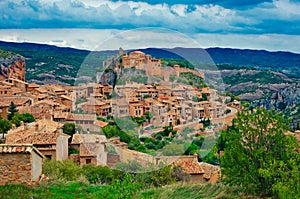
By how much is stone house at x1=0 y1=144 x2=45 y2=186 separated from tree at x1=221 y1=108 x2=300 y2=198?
3315 millimetres

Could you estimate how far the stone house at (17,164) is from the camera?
601 centimetres

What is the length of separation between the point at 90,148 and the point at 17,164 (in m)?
8.08

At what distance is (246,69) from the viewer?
62.6 meters

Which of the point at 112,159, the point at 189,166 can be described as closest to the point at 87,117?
the point at 112,159

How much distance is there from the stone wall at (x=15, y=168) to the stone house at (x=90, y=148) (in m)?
5.56

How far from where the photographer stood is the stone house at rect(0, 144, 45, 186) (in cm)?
601

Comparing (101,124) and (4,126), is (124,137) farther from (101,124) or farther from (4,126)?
(4,126)

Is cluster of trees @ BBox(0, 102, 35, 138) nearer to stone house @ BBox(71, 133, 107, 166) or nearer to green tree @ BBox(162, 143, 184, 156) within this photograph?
stone house @ BBox(71, 133, 107, 166)

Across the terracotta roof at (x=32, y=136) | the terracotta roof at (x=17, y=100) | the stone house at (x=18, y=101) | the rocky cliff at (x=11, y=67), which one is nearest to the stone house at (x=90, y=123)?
the terracotta roof at (x=32, y=136)

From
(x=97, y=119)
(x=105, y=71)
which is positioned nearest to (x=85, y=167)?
(x=97, y=119)

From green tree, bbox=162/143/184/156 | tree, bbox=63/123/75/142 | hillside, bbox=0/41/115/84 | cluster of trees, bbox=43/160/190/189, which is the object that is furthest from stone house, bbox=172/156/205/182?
hillside, bbox=0/41/115/84

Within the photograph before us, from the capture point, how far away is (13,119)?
2014 cm

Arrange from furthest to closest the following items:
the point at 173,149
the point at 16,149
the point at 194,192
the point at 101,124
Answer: the point at 101,124 < the point at 173,149 < the point at 194,192 < the point at 16,149

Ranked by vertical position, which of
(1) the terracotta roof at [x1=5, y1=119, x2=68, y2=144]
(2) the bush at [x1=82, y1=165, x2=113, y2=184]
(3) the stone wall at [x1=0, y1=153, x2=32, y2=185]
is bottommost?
(2) the bush at [x1=82, y1=165, x2=113, y2=184]
